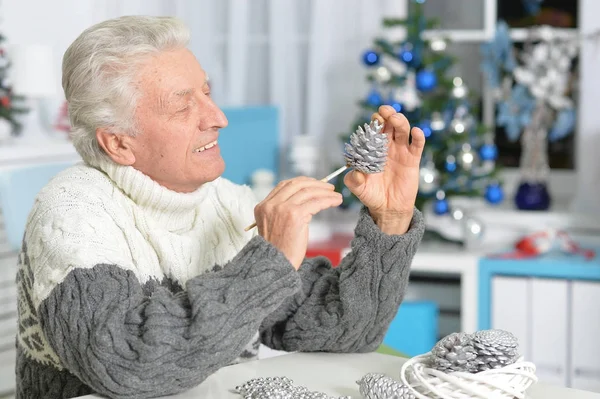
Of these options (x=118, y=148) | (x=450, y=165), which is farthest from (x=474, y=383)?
(x=450, y=165)

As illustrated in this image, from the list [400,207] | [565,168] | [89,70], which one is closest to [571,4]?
[565,168]

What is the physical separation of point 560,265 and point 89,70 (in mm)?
2035

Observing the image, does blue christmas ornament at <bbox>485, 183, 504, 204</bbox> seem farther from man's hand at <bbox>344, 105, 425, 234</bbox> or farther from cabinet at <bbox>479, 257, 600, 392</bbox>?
man's hand at <bbox>344, 105, 425, 234</bbox>

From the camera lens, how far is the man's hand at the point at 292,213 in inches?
60.9

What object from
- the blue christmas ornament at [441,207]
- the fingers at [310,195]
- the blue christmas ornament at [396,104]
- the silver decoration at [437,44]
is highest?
the silver decoration at [437,44]

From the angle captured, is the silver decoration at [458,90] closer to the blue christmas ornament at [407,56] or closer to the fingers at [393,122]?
the blue christmas ornament at [407,56]

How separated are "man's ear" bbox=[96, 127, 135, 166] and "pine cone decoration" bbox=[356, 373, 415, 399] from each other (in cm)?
62

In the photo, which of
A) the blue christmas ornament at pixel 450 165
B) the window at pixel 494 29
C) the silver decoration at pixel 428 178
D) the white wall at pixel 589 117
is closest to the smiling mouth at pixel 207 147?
the silver decoration at pixel 428 178

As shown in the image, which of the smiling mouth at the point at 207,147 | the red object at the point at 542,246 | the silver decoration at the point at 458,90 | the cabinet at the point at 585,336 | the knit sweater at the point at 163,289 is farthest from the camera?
the silver decoration at the point at 458,90

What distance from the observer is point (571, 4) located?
3.63 meters

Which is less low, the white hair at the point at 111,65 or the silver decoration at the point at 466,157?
the white hair at the point at 111,65

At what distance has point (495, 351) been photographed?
1407mm

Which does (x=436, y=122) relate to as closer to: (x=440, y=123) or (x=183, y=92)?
(x=440, y=123)

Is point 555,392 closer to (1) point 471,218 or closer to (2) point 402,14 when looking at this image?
(1) point 471,218
